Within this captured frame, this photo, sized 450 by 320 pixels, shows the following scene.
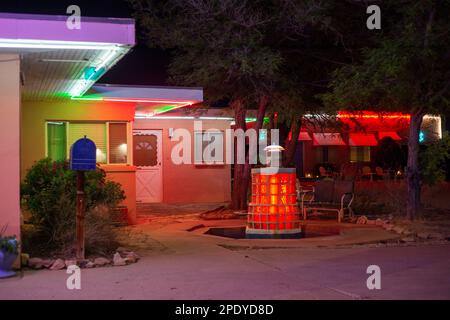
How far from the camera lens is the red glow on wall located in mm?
12492

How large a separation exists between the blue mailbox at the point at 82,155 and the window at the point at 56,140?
592cm

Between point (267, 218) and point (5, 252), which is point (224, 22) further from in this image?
point (5, 252)

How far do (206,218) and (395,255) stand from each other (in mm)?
6631

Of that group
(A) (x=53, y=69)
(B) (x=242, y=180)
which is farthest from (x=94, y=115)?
(B) (x=242, y=180)

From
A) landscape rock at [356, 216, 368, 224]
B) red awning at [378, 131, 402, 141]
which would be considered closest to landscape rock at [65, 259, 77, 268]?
landscape rock at [356, 216, 368, 224]

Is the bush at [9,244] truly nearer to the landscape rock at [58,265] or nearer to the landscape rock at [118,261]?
the landscape rock at [58,265]

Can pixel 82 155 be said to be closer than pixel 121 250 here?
Yes

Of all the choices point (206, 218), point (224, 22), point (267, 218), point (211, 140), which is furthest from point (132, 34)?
point (211, 140)

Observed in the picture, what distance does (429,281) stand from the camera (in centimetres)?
841

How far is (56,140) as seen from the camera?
604 inches

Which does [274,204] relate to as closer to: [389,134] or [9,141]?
[9,141]

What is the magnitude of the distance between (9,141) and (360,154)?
3263 cm

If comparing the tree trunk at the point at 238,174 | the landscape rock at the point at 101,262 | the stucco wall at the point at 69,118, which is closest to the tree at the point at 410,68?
the tree trunk at the point at 238,174

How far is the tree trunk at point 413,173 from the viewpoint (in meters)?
14.1
